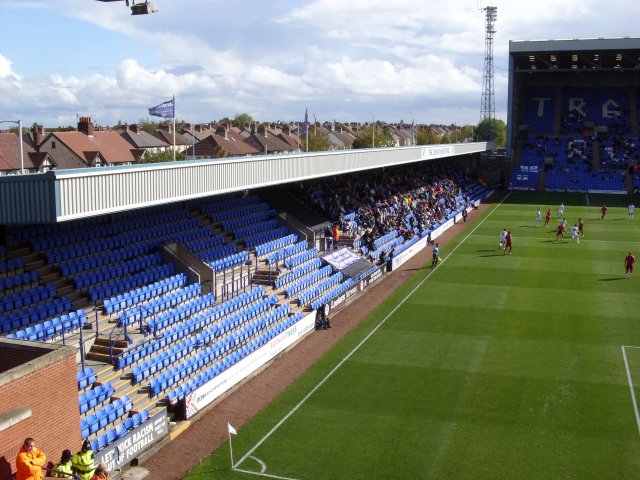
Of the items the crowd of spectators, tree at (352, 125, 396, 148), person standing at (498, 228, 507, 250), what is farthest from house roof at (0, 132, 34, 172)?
tree at (352, 125, 396, 148)

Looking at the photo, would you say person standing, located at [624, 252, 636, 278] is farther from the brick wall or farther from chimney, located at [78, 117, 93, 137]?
chimney, located at [78, 117, 93, 137]

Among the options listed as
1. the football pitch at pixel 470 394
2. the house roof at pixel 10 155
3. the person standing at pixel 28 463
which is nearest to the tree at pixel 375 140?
the house roof at pixel 10 155

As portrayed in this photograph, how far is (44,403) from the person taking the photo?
1240cm

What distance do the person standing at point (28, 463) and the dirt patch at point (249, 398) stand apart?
15.1 feet

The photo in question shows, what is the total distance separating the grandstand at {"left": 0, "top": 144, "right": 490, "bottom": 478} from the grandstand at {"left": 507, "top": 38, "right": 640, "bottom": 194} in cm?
5149

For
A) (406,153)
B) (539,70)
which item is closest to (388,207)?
(406,153)

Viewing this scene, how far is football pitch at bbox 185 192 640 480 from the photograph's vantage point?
1560cm

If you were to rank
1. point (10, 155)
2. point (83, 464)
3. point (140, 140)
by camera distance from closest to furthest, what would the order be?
point (83, 464)
point (10, 155)
point (140, 140)

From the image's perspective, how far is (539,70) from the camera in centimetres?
7800

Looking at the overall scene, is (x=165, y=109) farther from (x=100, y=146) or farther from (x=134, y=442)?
(x=100, y=146)

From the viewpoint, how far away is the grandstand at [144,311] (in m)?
14.6

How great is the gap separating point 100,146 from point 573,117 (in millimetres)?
59223

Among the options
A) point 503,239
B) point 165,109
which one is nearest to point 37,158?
point 165,109

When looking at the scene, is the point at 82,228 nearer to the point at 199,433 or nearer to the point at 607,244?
the point at 199,433
